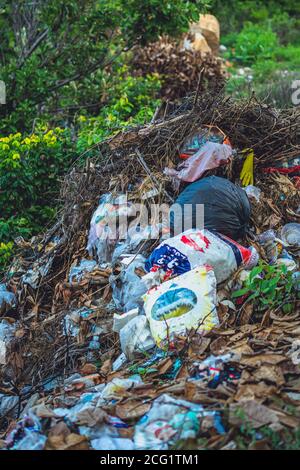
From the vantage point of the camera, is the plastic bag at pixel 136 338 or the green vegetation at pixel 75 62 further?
the green vegetation at pixel 75 62

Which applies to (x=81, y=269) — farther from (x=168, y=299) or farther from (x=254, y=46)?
(x=254, y=46)

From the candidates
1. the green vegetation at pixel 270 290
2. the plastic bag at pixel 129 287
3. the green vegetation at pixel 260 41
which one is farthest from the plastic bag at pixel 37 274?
the green vegetation at pixel 260 41

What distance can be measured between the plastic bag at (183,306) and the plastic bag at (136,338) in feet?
0.16

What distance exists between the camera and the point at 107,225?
5.44 metres

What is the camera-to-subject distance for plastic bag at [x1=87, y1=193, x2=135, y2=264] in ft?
17.6

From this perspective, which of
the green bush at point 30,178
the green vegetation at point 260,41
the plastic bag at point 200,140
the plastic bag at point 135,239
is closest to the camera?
the plastic bag at point 135,239

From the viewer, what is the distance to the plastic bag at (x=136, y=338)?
4355 mm

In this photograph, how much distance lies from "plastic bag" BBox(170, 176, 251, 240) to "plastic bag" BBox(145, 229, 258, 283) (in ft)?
0.55

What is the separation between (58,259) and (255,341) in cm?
211

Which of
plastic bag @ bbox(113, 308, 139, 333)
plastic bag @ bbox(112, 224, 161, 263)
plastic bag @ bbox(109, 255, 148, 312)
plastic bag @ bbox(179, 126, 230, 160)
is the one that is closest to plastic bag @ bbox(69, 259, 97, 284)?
plastic bag @ bbox(112, 224, 161, 263)

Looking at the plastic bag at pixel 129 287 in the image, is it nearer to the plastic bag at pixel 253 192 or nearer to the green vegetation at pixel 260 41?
the plastic bag at pixel 253 192

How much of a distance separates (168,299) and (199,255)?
1.30 ft

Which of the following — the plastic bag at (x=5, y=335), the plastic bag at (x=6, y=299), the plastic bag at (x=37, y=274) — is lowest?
the plastic bag at (x=5, y=335)

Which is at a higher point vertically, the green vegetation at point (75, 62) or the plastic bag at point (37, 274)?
the green vegetation at point (75, 62)
